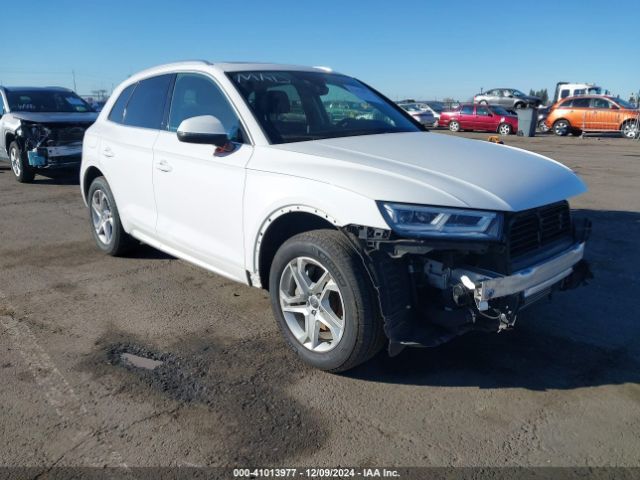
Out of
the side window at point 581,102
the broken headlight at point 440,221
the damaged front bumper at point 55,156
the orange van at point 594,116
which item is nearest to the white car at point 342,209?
the broken headlight at point 440,221

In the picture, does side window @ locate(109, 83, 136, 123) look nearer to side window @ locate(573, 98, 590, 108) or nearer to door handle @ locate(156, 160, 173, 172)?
door handle @ locate(156, 160, 173, 172)

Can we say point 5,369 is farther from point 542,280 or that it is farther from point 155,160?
point 542,280

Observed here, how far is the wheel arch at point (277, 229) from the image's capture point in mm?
3439

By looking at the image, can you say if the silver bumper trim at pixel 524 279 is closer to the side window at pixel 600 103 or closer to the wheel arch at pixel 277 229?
the wheel arch at pixel 277 229

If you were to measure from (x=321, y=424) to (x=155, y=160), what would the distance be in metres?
2.65

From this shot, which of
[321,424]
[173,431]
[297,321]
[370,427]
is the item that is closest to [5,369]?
[173,431]

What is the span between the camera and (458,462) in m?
2.65

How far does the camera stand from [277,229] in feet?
12.1

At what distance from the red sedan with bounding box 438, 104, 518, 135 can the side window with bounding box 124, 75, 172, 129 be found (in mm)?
24136

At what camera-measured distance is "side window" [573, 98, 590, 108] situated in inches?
980

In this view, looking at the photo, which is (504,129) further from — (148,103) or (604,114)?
(148,103)

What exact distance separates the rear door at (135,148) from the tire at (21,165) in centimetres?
641

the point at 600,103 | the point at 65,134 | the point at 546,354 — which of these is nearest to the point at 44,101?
the point at 65,134

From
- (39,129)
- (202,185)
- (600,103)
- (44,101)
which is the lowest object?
(202,185)
